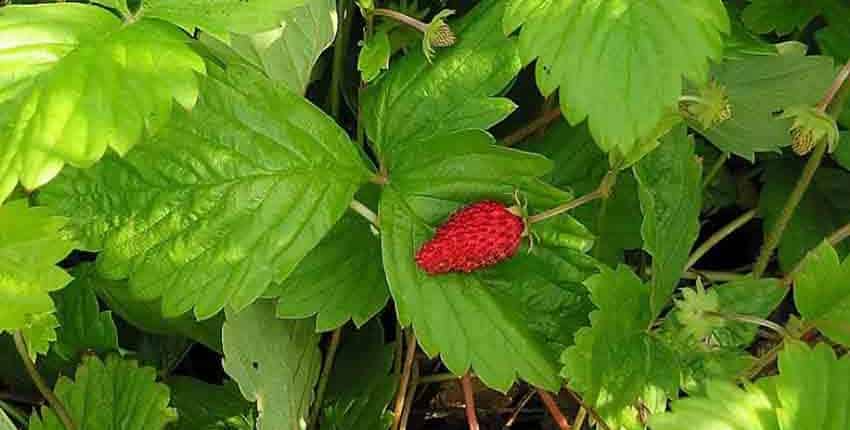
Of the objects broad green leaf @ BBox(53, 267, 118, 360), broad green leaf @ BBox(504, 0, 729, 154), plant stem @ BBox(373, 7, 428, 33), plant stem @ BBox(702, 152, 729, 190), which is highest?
broad green leaf @ BBox(504, 0, 729, 154)

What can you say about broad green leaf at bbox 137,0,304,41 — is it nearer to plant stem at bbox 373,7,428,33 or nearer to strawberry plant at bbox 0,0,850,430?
strawberry plant at bbox 0,0,850,430

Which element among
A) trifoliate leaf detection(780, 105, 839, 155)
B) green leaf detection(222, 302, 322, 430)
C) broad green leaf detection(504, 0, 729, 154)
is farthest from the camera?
green leaf detection(222, 302, 322, 430)

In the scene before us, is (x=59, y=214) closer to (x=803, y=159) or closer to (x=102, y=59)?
(x=102, y=59)

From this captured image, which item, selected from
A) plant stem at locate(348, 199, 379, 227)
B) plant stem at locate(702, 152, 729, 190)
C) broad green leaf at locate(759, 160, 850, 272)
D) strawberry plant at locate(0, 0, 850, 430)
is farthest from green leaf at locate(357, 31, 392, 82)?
broad green leaf at locate(759, 160, 850, 272)

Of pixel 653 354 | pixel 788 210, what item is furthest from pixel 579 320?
pixel 788 210

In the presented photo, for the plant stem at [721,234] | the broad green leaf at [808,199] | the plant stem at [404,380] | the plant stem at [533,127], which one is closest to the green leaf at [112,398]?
the plant stem at [404,380]

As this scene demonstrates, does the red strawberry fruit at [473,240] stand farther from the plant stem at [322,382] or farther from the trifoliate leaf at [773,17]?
the trifoliate leaf at [773,17]

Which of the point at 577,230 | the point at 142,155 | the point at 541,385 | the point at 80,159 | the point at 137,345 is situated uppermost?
the point at 80,159
